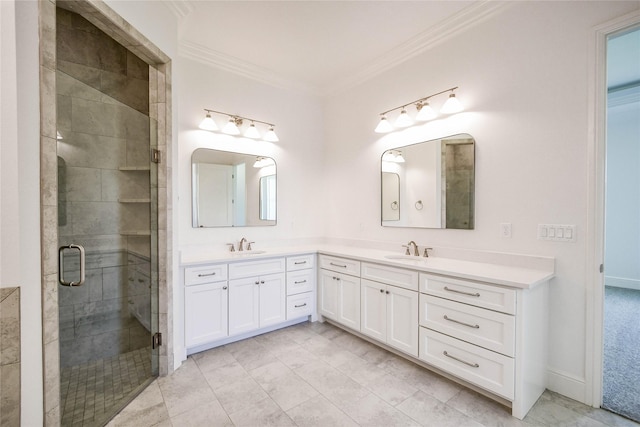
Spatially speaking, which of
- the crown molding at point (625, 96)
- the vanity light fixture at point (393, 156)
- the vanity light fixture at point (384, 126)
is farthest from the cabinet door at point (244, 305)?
the crown molding at point (625, 96)

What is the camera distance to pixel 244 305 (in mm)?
2713

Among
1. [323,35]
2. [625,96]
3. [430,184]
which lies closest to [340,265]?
[430,184]

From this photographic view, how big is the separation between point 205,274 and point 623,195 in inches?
232

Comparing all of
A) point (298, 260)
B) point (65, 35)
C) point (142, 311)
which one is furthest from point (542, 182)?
point (65, 35)

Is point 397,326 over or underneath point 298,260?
underneath

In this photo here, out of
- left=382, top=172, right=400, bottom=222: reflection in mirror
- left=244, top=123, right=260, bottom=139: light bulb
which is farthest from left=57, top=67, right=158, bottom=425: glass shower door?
left=382, top=172, right=400, bottom=222: reflection in mirror

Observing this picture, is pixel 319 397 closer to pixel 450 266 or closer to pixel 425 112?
pixel 450 266

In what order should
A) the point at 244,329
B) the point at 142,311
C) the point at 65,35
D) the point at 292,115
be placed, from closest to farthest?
the point at 65,35 < the point at 142,311 < the point at 244,329 < the point at 292,115

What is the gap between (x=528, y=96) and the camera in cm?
211

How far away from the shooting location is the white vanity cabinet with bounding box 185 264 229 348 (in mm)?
2424

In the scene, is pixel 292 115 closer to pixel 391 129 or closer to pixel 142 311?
pixel 391 129

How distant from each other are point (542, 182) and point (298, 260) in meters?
2.23

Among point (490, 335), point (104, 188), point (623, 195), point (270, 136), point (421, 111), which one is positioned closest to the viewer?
point (490, 335)

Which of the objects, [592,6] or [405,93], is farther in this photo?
[405,93]
